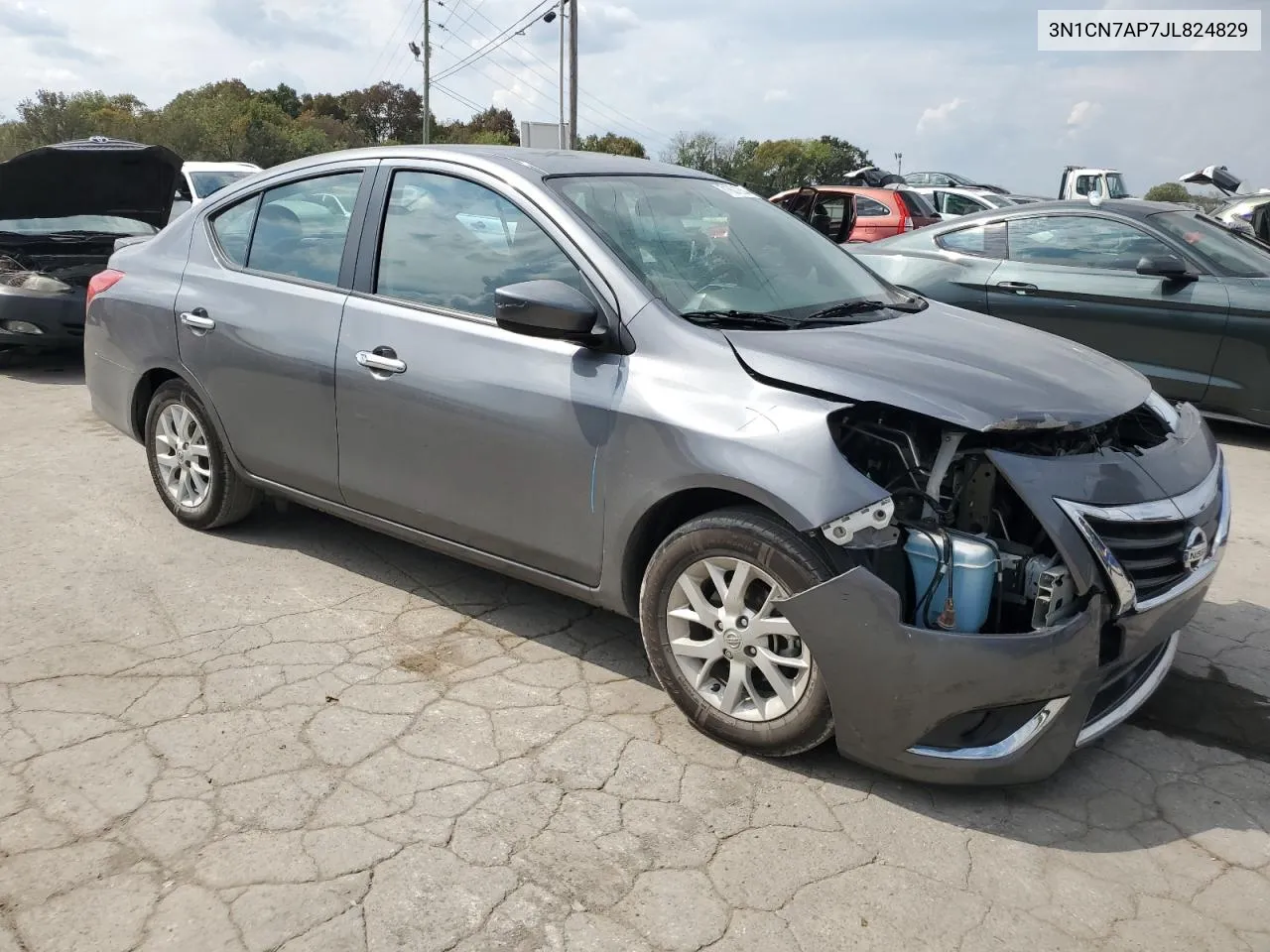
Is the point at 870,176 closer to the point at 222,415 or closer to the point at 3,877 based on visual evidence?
the point at 222,415

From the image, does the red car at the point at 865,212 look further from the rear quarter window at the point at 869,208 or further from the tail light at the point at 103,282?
the tail light at the point at 103,282

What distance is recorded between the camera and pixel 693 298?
3365 millimetres

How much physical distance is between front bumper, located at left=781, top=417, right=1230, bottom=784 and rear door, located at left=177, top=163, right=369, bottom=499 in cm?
212

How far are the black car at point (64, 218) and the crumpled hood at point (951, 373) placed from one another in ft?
23.2

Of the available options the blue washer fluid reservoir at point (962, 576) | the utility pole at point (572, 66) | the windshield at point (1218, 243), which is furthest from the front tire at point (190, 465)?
the utility pole at point (572, 66)

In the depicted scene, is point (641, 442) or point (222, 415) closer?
point (641, 442)

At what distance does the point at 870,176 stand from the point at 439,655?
72.5 ft

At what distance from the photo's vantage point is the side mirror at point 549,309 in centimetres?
317

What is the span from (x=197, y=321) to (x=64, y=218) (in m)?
5.93

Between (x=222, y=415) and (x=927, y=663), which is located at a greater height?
(x=222, y=415)

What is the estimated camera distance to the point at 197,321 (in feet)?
14.5

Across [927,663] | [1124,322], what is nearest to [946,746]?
[927,663]

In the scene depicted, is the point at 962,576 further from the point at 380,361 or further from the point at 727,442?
the point at 380,361

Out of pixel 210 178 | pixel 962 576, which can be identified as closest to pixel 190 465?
pixel 962 576
